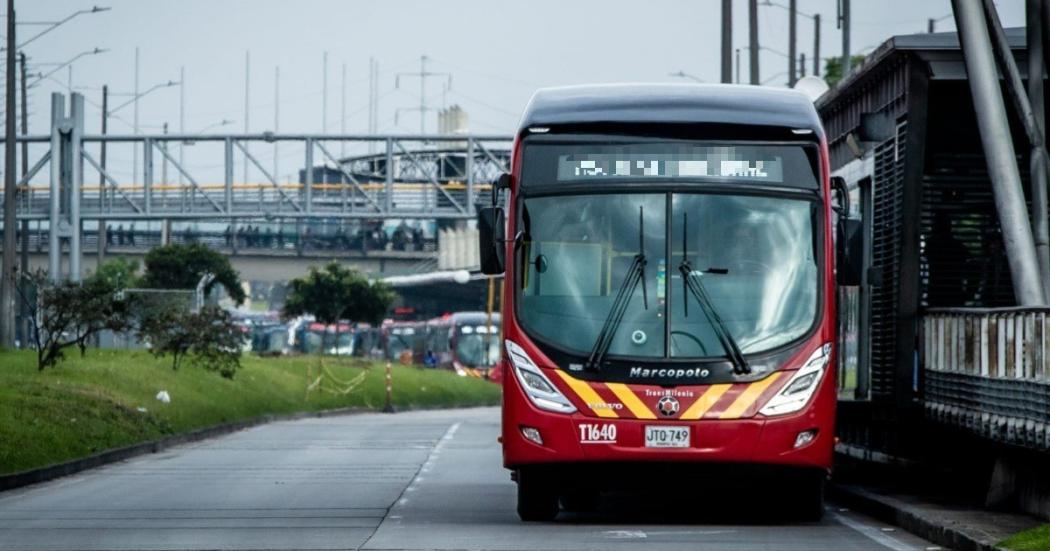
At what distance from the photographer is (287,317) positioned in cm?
9362

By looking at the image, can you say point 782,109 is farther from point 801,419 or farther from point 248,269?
point 248,269

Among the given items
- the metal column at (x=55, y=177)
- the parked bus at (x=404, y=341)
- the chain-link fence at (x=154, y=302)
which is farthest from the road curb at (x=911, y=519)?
the parked bus at (x=404, y=341)

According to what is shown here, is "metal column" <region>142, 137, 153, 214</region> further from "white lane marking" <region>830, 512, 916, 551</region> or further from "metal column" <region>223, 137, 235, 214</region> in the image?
"white lane marking" <region>830, 512, 916, 551</region>

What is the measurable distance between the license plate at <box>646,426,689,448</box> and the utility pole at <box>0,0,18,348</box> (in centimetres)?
2828

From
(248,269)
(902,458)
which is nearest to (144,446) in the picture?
(902,458)

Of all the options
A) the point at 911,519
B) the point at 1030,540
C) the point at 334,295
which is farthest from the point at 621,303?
the point at 334,295

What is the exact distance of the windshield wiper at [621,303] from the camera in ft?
55.1

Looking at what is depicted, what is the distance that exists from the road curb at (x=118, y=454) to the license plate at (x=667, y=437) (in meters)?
9.20

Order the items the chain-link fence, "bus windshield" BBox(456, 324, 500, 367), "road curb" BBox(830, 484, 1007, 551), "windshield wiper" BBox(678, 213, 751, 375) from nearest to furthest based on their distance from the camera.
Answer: "road curb" BBox(830, 484, 1007, 551), "windshield wiper" BBox(678, 213, 751, 375), the chain-link fence, "bus windshield" BBox(456, 324, 500, 367)

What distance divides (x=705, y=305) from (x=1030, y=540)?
3.83 metres

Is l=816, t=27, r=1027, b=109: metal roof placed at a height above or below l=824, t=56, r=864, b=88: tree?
below

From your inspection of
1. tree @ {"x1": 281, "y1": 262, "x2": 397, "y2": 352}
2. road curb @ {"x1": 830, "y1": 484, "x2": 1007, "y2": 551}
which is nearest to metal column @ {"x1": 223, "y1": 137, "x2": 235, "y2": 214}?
tree @ {"x1": 281, "y1": 262, "x2": 397, "y2": 352}

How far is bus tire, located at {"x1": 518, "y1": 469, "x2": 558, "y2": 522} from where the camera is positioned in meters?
17.4

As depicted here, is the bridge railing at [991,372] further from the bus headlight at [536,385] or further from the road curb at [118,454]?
the road curb at [118,454]
